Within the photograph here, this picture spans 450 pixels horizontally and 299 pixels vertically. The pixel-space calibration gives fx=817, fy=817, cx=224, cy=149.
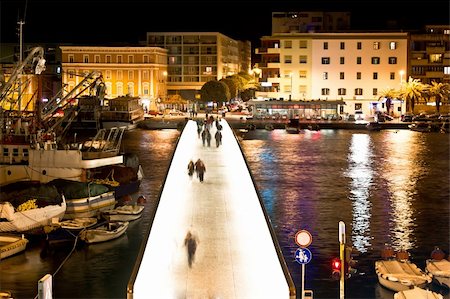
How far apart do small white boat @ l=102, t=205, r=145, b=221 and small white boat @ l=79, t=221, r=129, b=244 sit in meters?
0.77

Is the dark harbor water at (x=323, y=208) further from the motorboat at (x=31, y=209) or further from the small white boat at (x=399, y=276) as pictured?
the motorboat at (x=31, y=209)

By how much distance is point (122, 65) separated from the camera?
71625 millimetres

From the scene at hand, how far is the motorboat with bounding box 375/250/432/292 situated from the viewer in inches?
595

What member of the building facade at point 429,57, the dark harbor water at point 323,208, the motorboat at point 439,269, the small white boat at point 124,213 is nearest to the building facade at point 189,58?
the building facade at point 429,57

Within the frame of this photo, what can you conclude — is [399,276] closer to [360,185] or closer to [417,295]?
[417,295]

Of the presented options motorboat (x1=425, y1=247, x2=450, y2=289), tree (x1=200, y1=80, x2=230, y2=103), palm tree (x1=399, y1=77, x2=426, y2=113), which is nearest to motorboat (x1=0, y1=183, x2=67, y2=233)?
motorboat (x1=425, y1=247, x2=450, y2=289)

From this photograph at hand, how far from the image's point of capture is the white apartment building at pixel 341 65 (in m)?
61.8

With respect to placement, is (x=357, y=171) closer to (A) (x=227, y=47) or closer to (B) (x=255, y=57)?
(A) (x=227, y=47)

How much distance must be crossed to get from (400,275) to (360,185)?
15364 mm

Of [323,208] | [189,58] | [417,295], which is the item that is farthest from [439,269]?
[189,58]

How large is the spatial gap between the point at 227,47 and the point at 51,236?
71626 millimetres

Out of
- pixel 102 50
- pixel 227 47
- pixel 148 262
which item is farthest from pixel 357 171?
pixel 227 47

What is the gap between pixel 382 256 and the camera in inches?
699

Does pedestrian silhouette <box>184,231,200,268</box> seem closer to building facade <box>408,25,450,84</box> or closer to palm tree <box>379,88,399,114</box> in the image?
palm tree <box>379,88,399,114</box>
